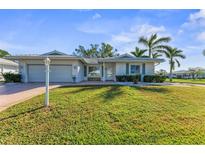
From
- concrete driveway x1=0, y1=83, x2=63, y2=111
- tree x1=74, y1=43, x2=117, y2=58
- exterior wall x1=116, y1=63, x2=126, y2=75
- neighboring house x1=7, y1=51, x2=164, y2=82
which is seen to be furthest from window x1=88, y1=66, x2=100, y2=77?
tree x1=74, y1=43, x2=117, y2=58

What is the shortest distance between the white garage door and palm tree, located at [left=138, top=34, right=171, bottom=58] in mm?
13075

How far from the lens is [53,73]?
20.7m

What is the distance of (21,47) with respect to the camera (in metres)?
25.7

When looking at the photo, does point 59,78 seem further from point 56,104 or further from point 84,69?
point 56,104

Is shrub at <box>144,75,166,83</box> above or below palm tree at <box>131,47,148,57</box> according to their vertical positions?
below

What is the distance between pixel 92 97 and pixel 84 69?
16872 mm

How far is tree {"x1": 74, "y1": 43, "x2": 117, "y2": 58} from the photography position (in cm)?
4962

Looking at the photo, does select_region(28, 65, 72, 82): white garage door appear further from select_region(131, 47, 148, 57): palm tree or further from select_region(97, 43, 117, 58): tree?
select_region(97, 43, 117, 58): tree

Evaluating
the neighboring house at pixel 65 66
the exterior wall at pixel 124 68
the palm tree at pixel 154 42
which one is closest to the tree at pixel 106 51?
the palm tree at pixel 154 42

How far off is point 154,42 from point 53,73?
15.5 m

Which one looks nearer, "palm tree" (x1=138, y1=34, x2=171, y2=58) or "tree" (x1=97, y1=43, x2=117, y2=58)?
"palm tree" (x1=138, y1=34, x2=171, y2=58)

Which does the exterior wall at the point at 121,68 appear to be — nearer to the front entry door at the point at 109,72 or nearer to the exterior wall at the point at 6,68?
the front entry door at the point at 109,72

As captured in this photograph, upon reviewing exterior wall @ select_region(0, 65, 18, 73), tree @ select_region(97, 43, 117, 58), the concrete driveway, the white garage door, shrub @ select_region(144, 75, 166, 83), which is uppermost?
tree @ select_region(97, 43, 117, 58)
